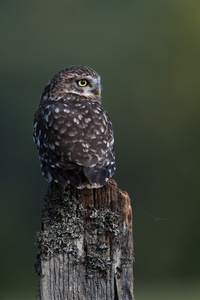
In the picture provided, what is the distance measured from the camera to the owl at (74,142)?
299cm

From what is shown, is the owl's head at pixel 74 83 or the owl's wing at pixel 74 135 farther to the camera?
the owl's head at pixel 74 83

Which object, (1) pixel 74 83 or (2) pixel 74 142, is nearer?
(2) pixel 74 142

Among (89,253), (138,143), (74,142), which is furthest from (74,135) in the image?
(138,143)

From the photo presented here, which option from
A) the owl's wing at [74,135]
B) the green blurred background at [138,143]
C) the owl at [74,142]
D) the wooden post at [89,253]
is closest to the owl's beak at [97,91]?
the owl at [74,142]

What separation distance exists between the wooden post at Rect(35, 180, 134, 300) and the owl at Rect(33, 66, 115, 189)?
0.66 feet

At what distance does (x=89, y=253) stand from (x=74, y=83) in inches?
68.0

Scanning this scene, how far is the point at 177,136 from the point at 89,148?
9798 mm

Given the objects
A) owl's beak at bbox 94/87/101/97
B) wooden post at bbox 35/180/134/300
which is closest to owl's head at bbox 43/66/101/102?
owl's beak at bbox 94/87/101/97

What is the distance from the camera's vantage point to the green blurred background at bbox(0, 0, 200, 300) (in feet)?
36.7

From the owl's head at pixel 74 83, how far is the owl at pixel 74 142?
0.29ft

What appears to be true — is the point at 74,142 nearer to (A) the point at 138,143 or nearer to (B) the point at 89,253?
(B) the point at 89,253

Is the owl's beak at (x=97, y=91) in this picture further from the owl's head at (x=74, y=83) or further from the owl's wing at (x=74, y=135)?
the owl's wing at (x=74, y=135)

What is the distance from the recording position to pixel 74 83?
3.97m

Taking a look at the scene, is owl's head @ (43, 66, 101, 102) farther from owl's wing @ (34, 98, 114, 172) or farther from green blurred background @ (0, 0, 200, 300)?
green blurred background @ (0, 0, 200, 300)
